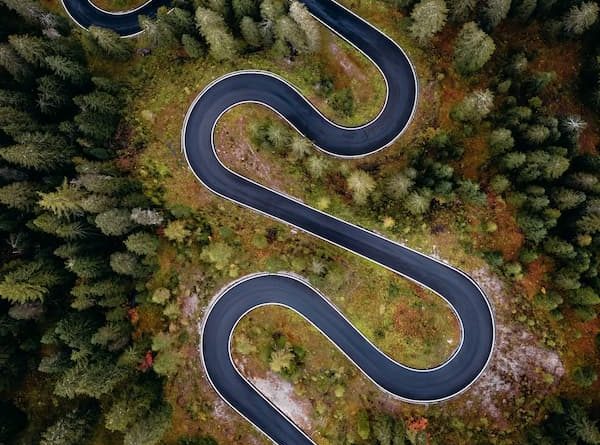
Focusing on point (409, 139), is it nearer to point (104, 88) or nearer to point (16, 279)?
point (104, 88)

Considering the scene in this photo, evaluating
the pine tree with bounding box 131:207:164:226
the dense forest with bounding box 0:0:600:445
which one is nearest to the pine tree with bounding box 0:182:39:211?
the dense forest with bounding box 0:0:600:445

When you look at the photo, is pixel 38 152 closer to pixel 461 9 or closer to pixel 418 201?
pixel 418 201

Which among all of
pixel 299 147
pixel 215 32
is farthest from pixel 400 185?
pixel 215 32

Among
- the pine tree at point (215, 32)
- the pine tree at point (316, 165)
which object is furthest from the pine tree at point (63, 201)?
the pine tree at point (316, 165)

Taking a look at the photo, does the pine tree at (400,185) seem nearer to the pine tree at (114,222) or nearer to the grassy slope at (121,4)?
the pine tree at (114,222)

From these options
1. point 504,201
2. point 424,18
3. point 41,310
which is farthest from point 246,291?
point 424,18

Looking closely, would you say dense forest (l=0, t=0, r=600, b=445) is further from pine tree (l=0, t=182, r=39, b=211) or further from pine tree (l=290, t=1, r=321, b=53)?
pine tree (l=290, t=1, r=321, b=53)
